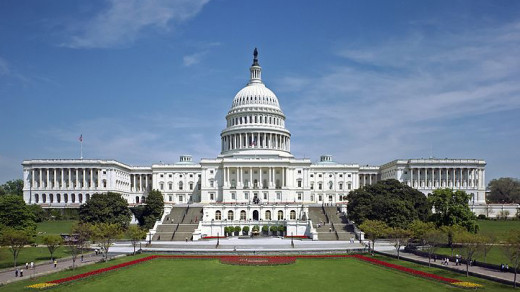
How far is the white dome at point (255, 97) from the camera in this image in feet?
468

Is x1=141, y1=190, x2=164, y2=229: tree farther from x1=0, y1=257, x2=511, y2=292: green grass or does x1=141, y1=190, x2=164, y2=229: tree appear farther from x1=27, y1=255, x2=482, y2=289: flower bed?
x1=0, y1=257, x2=511, y2=292: green grass

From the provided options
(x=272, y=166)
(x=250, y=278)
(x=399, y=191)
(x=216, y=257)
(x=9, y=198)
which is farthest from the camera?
(x=272, y=166)

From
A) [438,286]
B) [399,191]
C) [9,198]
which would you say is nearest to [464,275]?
[438,286]

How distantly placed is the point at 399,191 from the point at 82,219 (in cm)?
6029

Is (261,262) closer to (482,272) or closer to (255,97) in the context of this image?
(482,272)

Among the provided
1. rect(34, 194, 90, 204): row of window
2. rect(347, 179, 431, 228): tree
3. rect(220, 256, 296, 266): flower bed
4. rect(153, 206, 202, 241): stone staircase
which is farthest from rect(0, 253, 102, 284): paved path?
rect(34, 194, 90, 204): row of window

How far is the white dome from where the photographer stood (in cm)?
14250

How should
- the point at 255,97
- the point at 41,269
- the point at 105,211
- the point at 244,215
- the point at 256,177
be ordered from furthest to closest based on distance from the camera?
the point at 255,97 → the point at 256,177 → the point at 244,215 → the point at 105,211 → the point at 41,269

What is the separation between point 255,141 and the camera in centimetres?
13812

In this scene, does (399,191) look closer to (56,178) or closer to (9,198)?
(9,198)

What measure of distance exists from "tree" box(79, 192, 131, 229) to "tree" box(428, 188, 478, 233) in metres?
54.0

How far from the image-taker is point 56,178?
442 feet

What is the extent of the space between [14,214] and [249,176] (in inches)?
2425

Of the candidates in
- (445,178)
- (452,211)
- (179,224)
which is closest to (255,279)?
(452,211)
